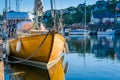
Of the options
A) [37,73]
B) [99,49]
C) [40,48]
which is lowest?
[99,49]

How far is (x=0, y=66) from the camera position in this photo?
15102 mm

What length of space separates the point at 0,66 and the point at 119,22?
11764cm

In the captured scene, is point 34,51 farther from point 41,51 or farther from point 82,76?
point 82,76

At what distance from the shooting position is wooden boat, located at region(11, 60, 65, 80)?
57.0 ft

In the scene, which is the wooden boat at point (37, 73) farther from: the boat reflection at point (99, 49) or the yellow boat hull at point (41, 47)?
the boat reflection at point (99, 49)

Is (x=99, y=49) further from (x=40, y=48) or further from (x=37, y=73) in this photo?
(x=37, y=73)

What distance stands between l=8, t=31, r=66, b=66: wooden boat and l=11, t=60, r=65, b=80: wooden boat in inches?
23.4

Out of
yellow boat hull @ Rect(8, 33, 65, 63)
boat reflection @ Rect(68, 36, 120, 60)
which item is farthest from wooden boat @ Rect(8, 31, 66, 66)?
boat reflection @ Rect(68, 36, 120, 60)

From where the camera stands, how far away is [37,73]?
60.6 ft

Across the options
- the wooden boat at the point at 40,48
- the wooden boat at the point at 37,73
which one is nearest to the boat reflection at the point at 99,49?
the wooden boat at the point at 40,48

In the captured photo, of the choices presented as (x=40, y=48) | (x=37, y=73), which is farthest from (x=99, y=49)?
(x=37, y=73)

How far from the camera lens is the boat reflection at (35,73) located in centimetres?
1725

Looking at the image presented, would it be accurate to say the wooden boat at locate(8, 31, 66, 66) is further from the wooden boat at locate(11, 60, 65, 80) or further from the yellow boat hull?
the wooden boat at locate(11, 60, 65, 80)

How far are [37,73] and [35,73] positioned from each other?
0.35 ft
